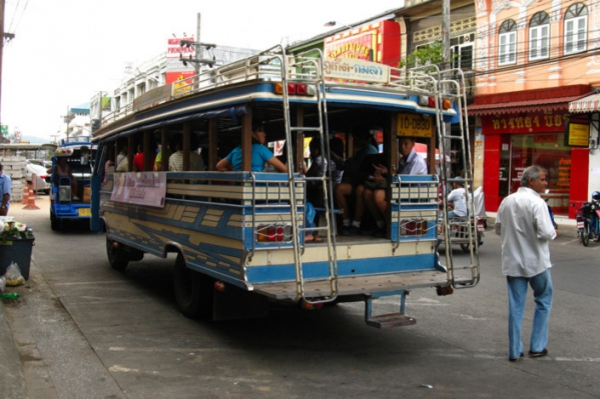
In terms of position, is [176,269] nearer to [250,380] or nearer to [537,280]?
[250,380]

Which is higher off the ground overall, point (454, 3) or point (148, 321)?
point (454, 3)

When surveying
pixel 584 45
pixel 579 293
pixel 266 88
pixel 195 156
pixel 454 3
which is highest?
pixel 454 3

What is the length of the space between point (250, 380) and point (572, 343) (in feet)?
11.1

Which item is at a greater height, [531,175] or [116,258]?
[531,175]

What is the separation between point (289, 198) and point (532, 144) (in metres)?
17.3

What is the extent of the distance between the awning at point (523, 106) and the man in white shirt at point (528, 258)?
13.5m

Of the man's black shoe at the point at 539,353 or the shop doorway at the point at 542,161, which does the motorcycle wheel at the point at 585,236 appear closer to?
the shop doorway at the point at 542,161

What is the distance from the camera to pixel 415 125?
656cm

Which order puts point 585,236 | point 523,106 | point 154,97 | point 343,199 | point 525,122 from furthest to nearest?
point 525,122, point 523,106, point 585,236, point 154,97, point 343,199

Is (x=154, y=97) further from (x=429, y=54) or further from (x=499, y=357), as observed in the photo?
(x=429, y=54)

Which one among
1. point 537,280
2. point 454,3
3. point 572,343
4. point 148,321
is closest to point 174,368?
point 148,321

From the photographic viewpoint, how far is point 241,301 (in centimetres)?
625

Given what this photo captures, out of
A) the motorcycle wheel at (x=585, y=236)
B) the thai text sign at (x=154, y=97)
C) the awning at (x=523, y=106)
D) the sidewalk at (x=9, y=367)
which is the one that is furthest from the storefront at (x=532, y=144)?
the sidewalk at (x=9, y=367)

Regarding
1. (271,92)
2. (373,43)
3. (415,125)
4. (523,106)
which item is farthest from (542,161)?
(271,92)
